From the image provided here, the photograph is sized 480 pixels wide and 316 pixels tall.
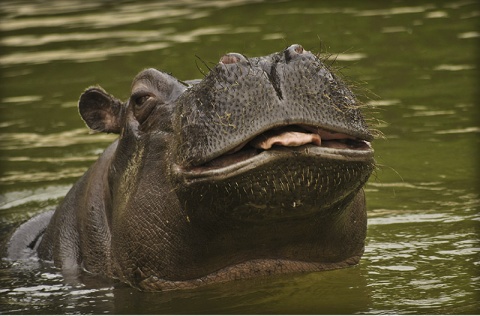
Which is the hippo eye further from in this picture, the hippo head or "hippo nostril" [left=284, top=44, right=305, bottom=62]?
"hippo nostril" [left=284, top=44, right=305, bottom=62]

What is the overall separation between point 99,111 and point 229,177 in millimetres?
1983

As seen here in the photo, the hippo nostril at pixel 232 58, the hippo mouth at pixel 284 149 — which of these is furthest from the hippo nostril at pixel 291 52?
the hippo mouth at pixel 284 149

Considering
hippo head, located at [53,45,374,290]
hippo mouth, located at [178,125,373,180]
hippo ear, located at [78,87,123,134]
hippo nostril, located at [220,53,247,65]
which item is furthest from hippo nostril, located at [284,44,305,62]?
hippo ear, located at [78,87,123,134]

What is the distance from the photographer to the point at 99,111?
730 centimetres

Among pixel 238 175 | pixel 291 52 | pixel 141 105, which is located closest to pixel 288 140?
pixel 238 175

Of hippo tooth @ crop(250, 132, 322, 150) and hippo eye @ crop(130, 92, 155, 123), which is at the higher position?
hippo eye @ crop(130, 92, 155, 123)

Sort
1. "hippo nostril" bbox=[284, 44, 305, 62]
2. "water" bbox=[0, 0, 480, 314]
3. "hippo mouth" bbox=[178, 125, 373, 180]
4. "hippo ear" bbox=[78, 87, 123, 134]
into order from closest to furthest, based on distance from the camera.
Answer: "hippo mouth" bbox=[178, 125, 373, 180] < "hippo nostril" bbox=[284, 44, 305, 62] < "water" bbox=[0, 0, 480, 314] < "hippo ear" bbox=[78, 87, 123, 134]

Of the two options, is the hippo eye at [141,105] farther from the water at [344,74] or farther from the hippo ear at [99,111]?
the water at [344,74]

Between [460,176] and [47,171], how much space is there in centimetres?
396

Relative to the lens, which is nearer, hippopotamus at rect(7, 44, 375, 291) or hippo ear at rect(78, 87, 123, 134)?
hippopotamus at rect(7, 44, 375, 291)

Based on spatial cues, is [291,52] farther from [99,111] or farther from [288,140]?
[99,111]

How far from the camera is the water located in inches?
260

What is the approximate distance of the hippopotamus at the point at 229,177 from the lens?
555 cm

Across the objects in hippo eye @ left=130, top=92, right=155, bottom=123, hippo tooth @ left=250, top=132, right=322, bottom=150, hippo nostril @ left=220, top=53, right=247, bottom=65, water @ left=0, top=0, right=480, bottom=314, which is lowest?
water @ left=0, top=0, right=480, bottom=314
